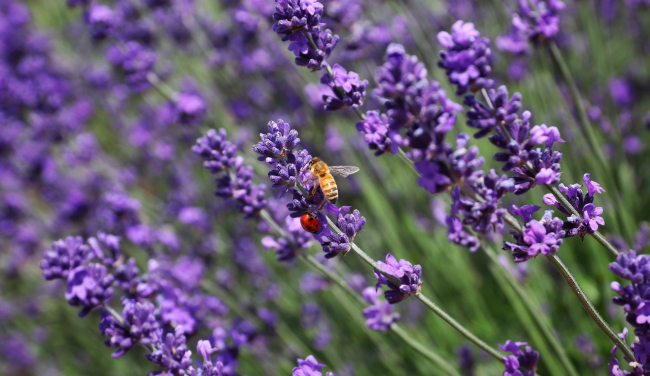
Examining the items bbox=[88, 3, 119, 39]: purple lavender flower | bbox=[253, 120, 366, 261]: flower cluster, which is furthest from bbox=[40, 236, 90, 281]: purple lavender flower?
bbox=[88, 3, 119, 39]: purple lavender flower

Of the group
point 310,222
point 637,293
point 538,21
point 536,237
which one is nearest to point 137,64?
point 310,222

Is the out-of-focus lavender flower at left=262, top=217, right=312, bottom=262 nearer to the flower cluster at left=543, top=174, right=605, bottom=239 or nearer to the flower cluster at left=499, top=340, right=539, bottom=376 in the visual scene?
the flower cluster at left=499, top=340, right=539, bottom=376

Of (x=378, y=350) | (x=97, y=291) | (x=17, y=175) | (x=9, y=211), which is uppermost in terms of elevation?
(x=97, y=291)

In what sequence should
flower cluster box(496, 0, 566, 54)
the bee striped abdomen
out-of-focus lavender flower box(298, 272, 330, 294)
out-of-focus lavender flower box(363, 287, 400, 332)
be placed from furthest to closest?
1. out-of-focus lavender flower box(298, 272, 330, 294)
2. flower cluster box(496, 0, 566, 54)
3. out-of-focus lavender flower box(363, 287, 400, 332)
4. the bee striped abdomen

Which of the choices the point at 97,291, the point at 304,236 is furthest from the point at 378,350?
the point at 97,291

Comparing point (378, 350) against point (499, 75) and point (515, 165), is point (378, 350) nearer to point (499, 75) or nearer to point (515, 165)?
point (515, 165)

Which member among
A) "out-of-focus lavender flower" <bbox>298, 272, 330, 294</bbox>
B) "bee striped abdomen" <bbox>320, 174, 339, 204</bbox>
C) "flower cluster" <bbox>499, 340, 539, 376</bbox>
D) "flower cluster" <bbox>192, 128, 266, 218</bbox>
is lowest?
"out-of-focus lavender flower" <bbox>298, 272, 330, 294</bbox>
